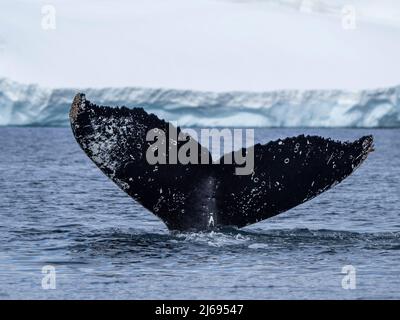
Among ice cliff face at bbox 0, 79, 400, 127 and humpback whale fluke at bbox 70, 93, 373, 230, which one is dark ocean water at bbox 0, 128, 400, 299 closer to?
humpback whale fluke at bbox 70, 93, 373, 230

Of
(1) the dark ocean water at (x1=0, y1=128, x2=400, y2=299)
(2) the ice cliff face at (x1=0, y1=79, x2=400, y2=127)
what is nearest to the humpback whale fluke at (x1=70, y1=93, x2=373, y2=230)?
(1) the dark ocean water at (x1=0, y1=128, x2=400, y2=299)

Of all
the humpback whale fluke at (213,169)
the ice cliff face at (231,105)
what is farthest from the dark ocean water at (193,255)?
the ice cliff face at (231,105)

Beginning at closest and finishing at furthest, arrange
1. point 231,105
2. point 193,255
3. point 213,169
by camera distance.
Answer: point 213,169
point 193,255
point 231,105

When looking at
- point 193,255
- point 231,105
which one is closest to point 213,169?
point 193,255

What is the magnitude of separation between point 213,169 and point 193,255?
108 centimetres

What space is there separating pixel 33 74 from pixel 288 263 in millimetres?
55374

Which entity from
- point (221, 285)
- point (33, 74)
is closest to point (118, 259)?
point (221, 285)

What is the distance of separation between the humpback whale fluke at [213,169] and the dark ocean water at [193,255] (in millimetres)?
657

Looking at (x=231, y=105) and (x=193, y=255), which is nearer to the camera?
(x=193, y=255)

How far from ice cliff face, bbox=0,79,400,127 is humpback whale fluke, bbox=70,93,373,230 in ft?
120

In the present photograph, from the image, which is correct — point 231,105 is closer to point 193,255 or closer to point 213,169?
point 193,255

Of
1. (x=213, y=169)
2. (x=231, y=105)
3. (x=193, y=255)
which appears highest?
(x=231, y=105)

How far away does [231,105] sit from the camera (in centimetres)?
4931
